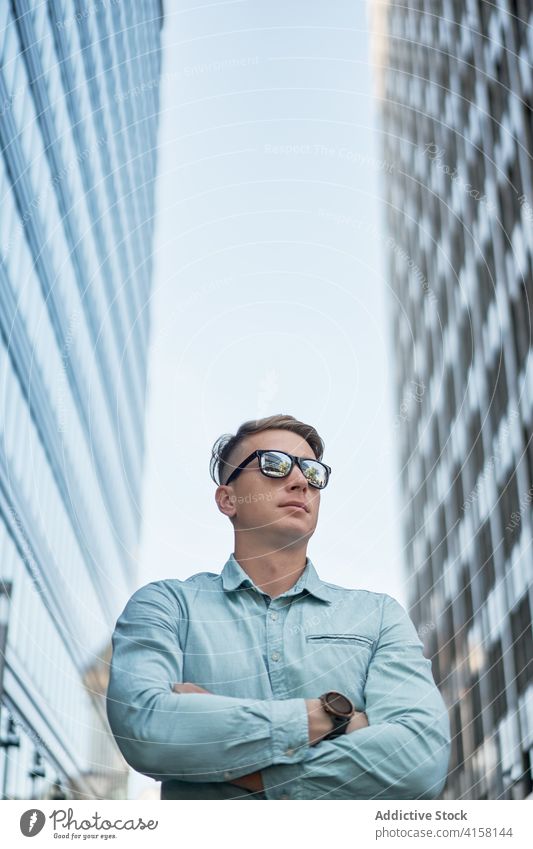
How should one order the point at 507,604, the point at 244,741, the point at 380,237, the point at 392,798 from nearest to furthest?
the point at 244,741
the point at 392,798
the point at 380,237
the point at 507,604

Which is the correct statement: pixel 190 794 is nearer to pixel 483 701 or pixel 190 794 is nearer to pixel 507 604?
pixel 507 604

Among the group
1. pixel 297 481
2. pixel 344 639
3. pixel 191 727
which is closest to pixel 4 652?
pixel 297 481

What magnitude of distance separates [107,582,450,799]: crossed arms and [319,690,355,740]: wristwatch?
1.9 inches

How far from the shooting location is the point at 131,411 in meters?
33.0

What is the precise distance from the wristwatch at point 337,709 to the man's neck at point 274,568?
88 centimetres

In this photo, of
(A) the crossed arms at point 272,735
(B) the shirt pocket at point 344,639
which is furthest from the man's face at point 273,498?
(A) the crossed arms at point 272,735

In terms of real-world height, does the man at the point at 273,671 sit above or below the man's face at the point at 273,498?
below

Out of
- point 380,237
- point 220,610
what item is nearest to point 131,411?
point 380,237

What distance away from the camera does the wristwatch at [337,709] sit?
17.8 ft

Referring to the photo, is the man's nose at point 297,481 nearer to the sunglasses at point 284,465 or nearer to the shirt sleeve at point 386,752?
the sunglasses at point 284,465

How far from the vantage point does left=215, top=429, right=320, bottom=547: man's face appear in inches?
246

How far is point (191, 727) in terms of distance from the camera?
213 inches

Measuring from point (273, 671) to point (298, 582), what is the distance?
22.6 inches

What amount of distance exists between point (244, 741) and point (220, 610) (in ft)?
3.04
